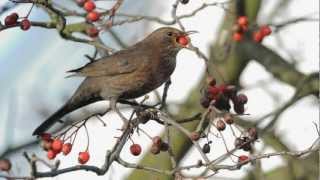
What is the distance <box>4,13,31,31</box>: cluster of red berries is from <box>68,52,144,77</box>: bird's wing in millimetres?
970

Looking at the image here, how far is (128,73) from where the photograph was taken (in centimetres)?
513

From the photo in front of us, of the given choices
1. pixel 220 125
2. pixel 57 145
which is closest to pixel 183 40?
pixel 220 125

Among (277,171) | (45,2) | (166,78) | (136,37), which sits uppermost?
(45,2)

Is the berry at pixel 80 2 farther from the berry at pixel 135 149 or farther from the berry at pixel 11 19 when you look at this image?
the berry at pixel 135 149

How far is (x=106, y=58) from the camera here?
5.17m

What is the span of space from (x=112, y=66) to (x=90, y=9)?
0.46 m

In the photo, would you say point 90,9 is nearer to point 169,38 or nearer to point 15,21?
point 169,38

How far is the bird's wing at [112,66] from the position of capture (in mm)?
5117

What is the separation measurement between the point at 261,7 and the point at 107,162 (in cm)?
414

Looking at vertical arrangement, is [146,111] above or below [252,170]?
above

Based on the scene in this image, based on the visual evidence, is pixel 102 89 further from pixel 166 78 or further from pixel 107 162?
pixel 107 162

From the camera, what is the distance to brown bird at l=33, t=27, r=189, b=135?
5.00 meters

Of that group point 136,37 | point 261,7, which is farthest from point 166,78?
point 261,7

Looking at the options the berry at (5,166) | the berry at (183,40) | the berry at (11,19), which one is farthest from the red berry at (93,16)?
the berry at (5,166)
